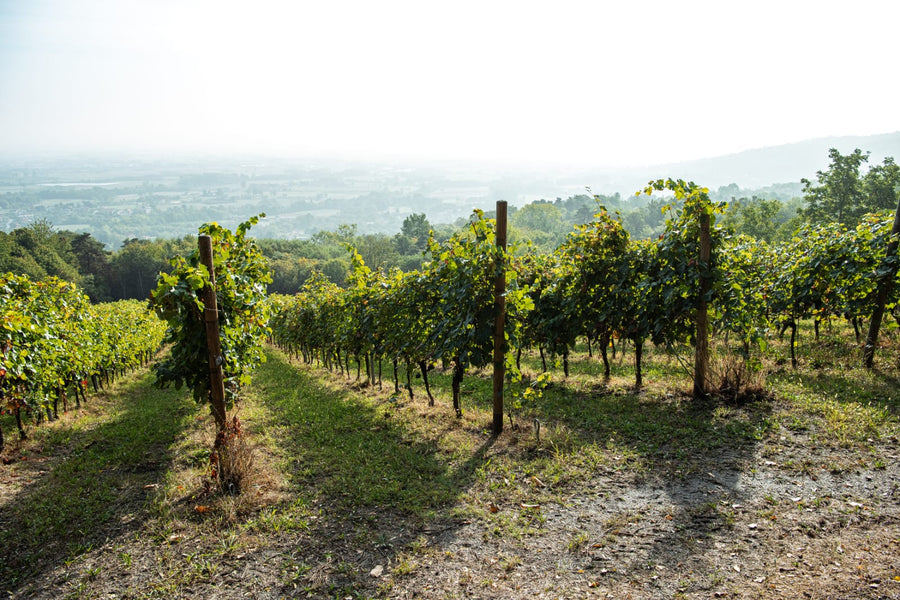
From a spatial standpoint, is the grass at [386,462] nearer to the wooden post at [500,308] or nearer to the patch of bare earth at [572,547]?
the patch of bare earth at [572,547]

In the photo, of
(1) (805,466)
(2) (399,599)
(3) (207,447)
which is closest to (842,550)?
(1) (805,466)

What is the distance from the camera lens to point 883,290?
26.2 ft

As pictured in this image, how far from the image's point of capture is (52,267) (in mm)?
60312

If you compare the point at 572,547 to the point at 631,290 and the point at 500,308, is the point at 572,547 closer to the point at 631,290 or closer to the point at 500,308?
the point at 500,308

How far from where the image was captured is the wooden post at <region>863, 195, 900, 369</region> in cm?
784

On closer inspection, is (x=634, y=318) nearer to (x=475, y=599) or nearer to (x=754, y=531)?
(x=754, y=531)

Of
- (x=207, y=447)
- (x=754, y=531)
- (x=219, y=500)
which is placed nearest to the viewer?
(x=754, y=531)

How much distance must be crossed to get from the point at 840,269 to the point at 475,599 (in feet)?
28.2

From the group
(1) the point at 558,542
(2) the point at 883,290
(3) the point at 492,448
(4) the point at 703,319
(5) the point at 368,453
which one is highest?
(2) the point at 883,290

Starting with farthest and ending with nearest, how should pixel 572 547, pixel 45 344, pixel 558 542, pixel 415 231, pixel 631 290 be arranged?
pixel 415 231
pixel 631 290
pixel 45 344
pixel 558 542
pixel 572 547

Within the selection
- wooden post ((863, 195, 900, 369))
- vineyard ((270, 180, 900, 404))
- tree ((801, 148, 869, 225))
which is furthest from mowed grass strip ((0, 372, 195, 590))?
tree ((801, 148, 869, 225))

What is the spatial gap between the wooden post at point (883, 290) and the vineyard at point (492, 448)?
35 millimetres

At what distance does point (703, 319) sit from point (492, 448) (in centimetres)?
383

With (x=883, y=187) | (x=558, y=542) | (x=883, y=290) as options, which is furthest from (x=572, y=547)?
(x=883, y=187)
